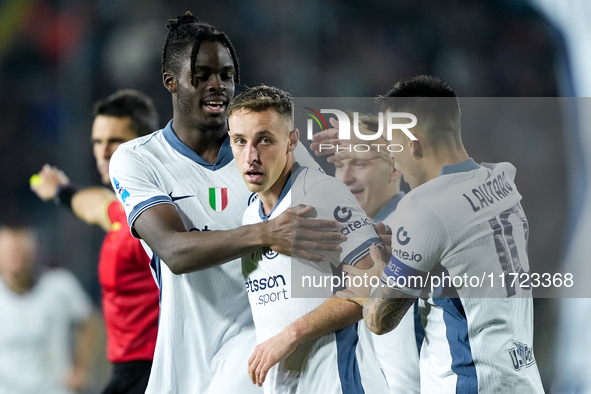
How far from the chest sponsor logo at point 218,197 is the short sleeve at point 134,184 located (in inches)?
7.5

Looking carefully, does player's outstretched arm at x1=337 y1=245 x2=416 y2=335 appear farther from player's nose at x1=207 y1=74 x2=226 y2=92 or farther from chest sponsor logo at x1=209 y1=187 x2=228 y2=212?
player's nose at x1=207 y1=74 x2=226 y2=92

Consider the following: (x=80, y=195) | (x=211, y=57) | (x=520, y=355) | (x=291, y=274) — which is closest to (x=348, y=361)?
(x=291, y=274)

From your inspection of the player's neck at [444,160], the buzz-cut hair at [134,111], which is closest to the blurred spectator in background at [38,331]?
the buzz-cut hair at [134,111]

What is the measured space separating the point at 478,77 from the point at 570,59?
2.62 feet

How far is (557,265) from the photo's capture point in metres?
2.69

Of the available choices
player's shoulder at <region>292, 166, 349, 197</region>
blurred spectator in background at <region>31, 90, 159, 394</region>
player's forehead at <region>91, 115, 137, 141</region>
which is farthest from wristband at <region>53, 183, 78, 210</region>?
player's shoulder at <region>292, 166, 349, 197</region>

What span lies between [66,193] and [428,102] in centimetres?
361

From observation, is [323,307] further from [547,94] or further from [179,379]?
[547,94]

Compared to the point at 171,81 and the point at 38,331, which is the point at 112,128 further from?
the point at 171,81

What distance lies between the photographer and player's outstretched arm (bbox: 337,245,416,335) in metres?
2.12

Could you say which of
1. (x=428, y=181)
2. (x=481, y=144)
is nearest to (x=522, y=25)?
(x=481, y=144)

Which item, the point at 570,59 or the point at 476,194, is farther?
the point at 570,59

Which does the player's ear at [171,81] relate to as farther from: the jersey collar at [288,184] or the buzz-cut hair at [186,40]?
the jersey collar at [288,184]

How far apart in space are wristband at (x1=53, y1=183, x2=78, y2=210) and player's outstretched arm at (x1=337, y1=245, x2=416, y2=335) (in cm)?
345
